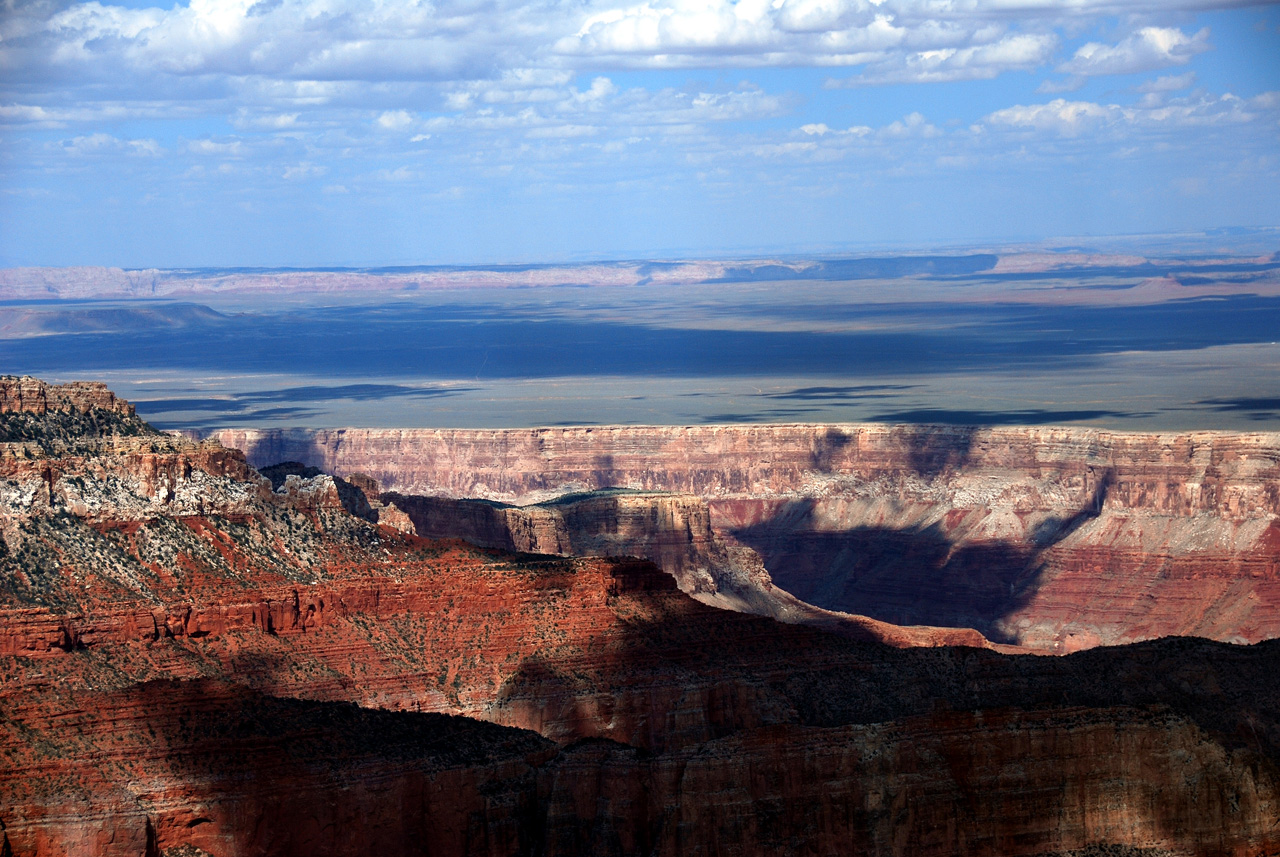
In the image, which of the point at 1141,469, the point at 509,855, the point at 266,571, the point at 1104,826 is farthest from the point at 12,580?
the point at 1141,469

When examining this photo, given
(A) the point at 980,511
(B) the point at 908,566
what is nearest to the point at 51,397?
(B) the point at 908,566

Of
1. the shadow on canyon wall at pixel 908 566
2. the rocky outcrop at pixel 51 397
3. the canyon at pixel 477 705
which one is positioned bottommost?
the shadow on canyon wall at pixel 908 566

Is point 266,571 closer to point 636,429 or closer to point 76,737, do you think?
point 76,737

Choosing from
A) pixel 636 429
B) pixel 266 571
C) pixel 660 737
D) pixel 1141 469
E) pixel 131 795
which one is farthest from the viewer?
pixel 636 429

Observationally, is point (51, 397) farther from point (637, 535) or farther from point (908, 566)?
point (908, 566)

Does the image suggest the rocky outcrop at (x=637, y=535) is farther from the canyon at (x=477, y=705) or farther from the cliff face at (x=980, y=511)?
the cliff face at (x=980, y=511)

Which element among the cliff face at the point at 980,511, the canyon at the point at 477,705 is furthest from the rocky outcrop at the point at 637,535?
the cliff face at the point at 980,511
